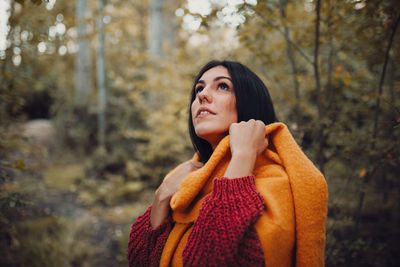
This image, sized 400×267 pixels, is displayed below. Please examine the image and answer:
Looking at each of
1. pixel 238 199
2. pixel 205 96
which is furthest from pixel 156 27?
pixel 238 199

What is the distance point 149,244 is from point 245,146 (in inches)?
32.4

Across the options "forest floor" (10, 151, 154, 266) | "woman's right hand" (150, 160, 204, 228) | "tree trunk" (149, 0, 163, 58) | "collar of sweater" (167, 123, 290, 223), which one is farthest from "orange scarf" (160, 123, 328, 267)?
"tree trunk" (149, 0, 163, 58)

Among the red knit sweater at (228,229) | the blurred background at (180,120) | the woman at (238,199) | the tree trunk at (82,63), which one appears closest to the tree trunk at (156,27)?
the blurred background at (180,120)

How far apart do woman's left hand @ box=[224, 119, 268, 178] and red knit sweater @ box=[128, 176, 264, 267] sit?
5cm

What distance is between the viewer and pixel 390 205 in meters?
3.19

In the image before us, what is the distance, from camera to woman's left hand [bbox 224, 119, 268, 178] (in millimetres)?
1229

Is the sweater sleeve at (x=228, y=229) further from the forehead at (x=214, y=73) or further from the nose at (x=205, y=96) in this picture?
the forehead at (x=214, y=73)

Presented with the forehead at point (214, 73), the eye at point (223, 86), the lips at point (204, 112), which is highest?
the forehead at point (214, 73)

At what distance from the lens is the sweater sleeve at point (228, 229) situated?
106 cm

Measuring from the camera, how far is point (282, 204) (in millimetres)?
1186

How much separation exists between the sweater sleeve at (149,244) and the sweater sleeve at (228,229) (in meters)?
0.31

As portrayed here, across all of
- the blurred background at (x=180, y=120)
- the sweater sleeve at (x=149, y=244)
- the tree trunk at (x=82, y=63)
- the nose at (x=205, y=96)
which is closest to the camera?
the sweater sleeve at (x=149, y=244)

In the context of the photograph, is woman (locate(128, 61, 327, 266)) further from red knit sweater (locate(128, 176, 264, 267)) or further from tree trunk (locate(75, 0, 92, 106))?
tree trunk (locate(75, 0, 92, 106))

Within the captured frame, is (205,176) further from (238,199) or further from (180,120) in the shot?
(180,120)
